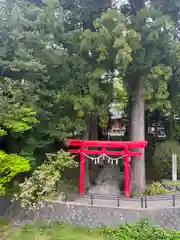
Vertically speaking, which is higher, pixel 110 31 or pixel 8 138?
pixel 110 31

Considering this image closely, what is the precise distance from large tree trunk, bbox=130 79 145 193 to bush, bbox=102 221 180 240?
3284 millimetres

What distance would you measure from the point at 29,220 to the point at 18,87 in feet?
19.0

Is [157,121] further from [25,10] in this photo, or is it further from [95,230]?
[25,10]

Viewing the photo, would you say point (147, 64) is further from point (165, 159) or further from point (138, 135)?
point (165, 159)

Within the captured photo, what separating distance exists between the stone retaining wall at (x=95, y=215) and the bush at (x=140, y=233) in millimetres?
354

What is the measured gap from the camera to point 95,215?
414 inches

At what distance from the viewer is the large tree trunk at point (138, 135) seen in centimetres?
1313

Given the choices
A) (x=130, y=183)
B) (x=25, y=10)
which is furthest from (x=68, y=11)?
(x=130, y=183)

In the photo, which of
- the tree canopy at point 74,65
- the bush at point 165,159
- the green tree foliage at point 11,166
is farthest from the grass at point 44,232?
the bush at point 165,159

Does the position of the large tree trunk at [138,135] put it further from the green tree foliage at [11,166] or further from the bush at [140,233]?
the green tree foliage at [11,166]

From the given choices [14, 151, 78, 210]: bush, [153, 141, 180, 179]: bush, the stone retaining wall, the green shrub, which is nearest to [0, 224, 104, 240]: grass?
the stone retaining wall

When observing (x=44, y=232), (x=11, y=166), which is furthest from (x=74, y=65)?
(x=44, y=232)

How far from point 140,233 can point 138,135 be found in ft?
17.6

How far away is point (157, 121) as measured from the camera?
20.5 metres
